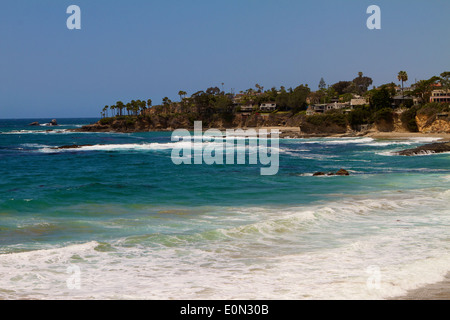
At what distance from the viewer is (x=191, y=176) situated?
98.8 ft

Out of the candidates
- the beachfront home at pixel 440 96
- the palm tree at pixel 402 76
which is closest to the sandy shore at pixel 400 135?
the beachfront home at pixel 440 96

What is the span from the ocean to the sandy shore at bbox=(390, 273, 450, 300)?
23 cm

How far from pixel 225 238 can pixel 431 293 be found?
238 inches

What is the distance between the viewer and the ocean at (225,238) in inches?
349

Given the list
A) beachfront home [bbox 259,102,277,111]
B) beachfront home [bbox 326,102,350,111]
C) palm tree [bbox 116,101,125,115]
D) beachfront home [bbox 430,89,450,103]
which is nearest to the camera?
A: beachfront home [bbox 430,89,450,103]

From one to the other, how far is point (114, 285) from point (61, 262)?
223 cm

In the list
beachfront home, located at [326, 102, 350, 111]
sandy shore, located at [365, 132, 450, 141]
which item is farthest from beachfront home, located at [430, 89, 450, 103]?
beachfront home, located at [326, 102, 350, 111]

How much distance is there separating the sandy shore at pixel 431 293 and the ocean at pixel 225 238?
234 mm

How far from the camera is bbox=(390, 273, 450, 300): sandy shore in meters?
7.90

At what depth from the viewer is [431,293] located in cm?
811

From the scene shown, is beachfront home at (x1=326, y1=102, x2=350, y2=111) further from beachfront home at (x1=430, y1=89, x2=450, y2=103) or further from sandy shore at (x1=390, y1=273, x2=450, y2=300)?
sandy shore at (x1=390, y1=273, x2=450, y2=300)

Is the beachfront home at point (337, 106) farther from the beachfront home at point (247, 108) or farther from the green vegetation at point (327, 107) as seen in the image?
the beachfront home at point (247, 108)


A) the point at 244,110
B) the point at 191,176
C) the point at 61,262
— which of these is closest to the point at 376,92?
the point at 244,110
